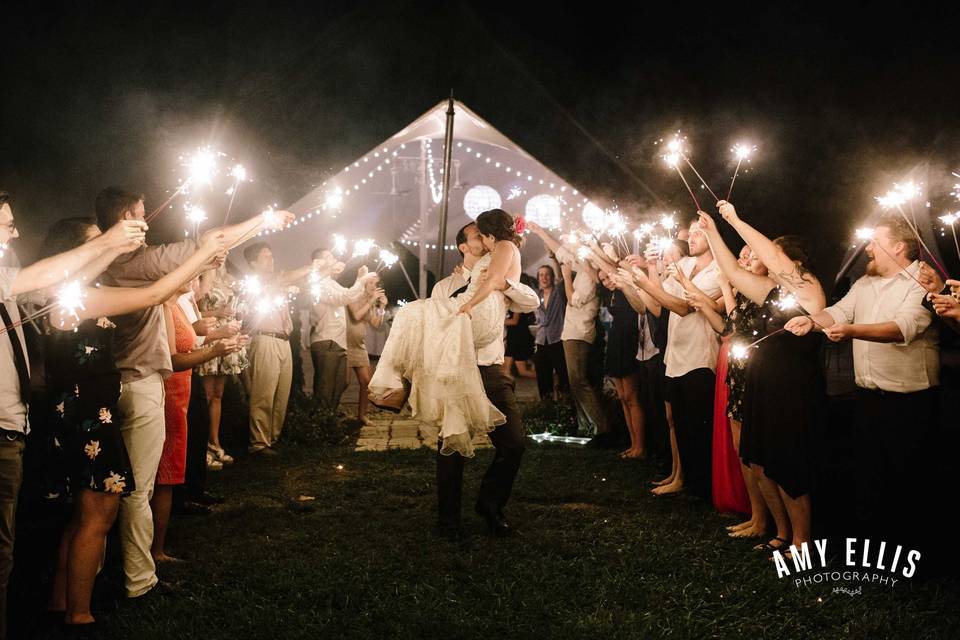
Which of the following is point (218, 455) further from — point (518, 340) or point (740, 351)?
point (518, 340)

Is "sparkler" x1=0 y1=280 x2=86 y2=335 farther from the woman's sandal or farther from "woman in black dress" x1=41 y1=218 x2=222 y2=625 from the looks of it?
the woman's sandal

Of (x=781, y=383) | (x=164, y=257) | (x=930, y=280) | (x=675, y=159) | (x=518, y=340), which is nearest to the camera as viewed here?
(x=164, y=257)

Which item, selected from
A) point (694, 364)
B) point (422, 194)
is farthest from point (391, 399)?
point (422, 194)

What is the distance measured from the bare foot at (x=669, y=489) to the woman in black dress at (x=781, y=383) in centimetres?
130

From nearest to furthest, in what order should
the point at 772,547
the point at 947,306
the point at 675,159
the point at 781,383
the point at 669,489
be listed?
the point at 947,306, the point at 781,383, the point at 772,547, the point at 675,159, the point at 669,489

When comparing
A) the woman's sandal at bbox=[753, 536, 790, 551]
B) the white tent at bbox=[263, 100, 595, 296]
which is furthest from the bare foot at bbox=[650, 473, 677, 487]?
the white tent at bbox=[263, 100, 595, 296]

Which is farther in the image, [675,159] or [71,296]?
[675,159]

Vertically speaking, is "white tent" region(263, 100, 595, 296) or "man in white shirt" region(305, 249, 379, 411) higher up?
"white tent" region(263, 100, 595, 296)

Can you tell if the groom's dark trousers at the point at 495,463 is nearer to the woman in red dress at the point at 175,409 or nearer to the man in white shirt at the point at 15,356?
the woman in red dress at the point at 175,409

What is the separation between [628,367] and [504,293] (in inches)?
107

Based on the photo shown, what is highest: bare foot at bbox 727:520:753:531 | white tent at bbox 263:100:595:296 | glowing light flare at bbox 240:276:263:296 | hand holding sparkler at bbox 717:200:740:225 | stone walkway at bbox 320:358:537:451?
white tent at bbox 263:100:595:296

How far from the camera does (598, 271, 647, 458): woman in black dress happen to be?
6.61 metres

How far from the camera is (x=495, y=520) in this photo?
4289 millimetres

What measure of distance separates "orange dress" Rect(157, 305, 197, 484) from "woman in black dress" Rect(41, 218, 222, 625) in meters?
0.75
